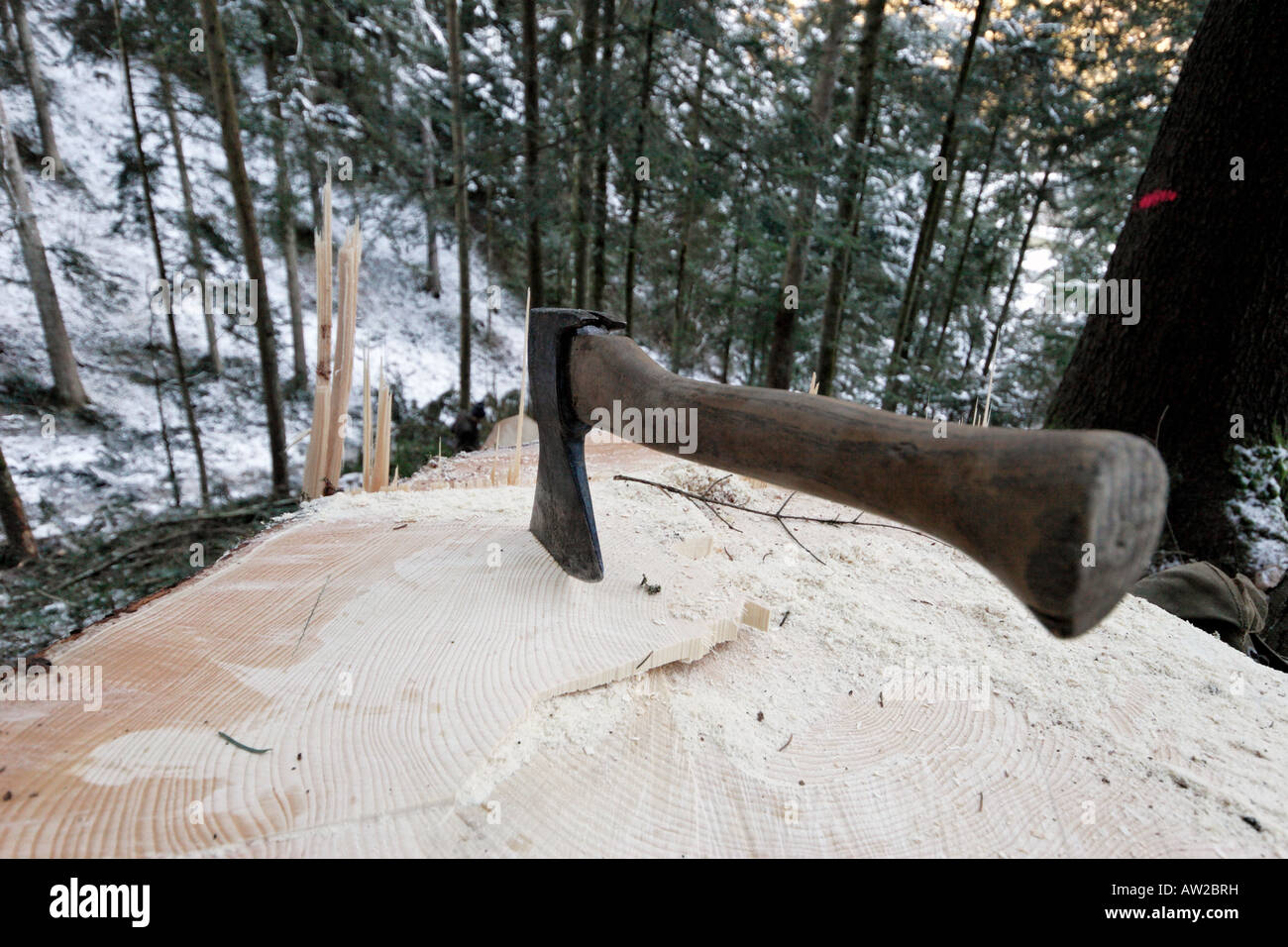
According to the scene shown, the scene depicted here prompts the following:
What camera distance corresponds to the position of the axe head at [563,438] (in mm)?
1255

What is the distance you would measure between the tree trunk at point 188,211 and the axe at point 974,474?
8.69 metres

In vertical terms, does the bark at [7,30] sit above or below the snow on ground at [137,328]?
above

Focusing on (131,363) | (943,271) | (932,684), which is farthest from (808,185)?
(131,363)

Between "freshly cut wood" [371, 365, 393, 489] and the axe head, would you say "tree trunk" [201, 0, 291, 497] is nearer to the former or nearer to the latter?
"freshly cut wood" [371, 365, 393, 489]

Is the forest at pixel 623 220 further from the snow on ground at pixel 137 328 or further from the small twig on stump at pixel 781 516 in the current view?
the small twig on stump at pixel 781 516

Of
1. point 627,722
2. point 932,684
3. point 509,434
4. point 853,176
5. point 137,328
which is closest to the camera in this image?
point 627,722

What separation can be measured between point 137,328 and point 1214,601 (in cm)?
1269

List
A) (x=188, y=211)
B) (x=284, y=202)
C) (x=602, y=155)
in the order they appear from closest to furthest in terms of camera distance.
Result: (x=602, y=155) < (x=284, y=202) < (x=188, y=211)

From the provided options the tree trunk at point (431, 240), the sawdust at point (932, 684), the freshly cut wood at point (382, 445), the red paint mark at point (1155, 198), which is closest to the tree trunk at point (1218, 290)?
the red paint mark at point (1155, 198)

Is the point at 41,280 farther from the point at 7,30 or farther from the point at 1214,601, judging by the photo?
the point at 1214,601

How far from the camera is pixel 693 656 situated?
1.09m

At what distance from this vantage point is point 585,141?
567cm

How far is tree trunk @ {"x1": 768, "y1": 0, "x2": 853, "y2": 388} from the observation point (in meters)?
5.48
